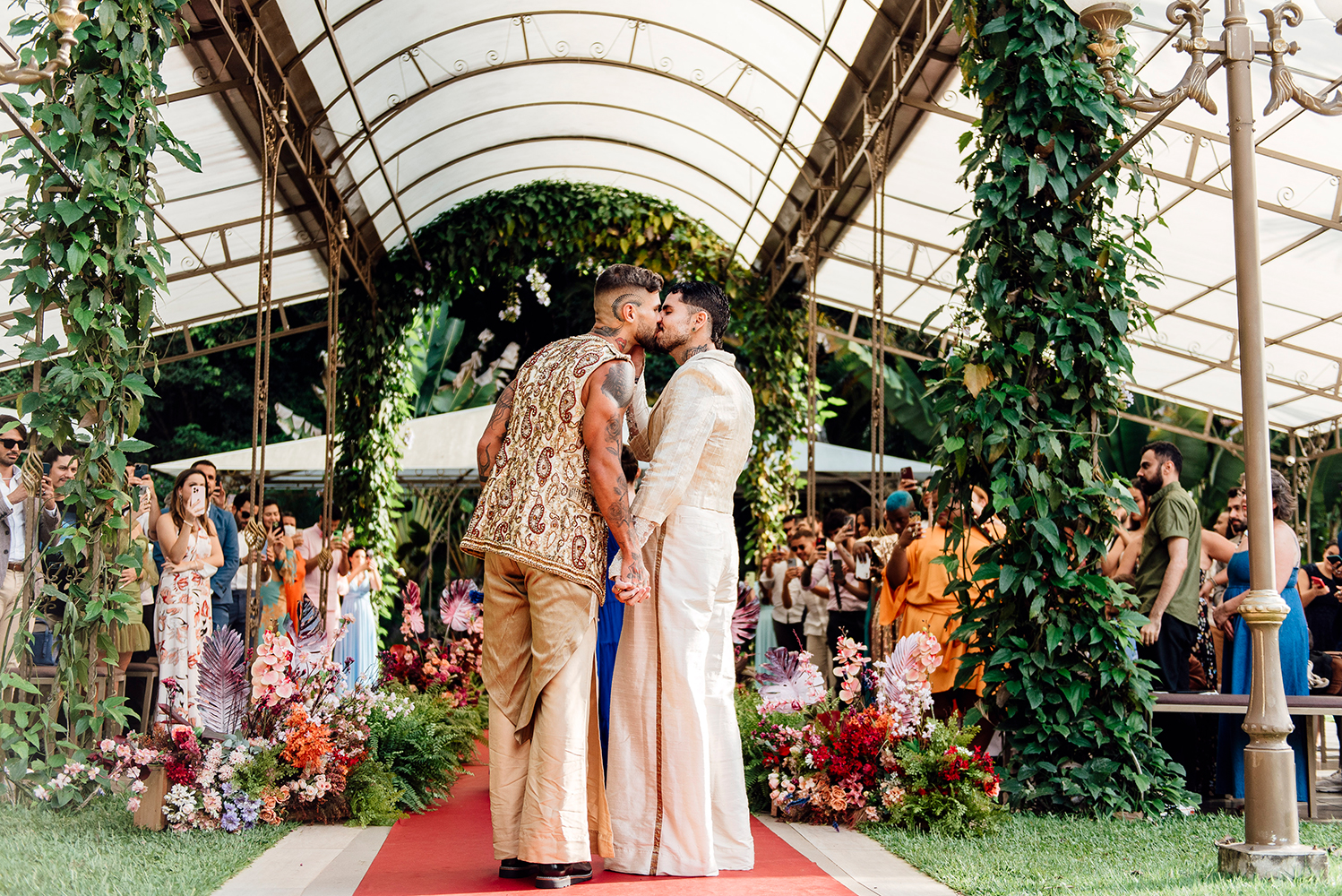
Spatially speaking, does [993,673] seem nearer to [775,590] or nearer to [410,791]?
[410,791]

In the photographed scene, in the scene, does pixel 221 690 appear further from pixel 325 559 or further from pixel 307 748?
pixel 325 559

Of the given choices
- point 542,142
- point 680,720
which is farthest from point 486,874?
point 542,142

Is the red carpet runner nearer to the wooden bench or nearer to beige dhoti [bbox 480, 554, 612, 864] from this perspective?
beige dhoti [bbox 480, 554, 612, 864]

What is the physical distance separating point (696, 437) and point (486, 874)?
1637 mm

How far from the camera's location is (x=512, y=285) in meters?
13.2

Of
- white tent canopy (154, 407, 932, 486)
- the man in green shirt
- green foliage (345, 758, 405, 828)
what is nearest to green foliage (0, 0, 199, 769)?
green foliage (345, 758, 405, 828)

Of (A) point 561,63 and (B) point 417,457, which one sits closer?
(A) point 561,63

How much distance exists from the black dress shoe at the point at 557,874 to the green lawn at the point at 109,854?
1000 mm

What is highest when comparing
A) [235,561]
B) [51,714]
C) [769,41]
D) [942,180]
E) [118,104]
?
[769,41]

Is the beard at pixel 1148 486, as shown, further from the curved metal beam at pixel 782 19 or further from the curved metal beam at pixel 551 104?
the curved metal beam at pixel 551 104

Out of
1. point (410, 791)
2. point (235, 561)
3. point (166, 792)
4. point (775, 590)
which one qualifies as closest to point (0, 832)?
point (166, 792)

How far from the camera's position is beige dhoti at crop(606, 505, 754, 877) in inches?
149

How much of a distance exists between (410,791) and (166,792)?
1.06 metres

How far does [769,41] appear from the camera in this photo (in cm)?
Answer: 914
